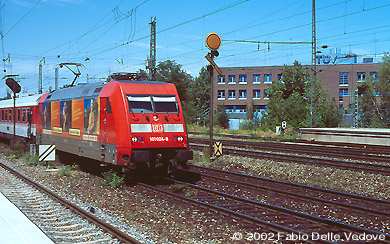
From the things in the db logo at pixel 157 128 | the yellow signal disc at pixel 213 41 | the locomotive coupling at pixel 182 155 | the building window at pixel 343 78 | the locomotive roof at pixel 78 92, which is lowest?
the locomotive coupling at pixel 182 155

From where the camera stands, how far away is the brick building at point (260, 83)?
71.8m

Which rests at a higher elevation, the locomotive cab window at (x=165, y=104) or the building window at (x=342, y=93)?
the building window at (x=342, y=93)

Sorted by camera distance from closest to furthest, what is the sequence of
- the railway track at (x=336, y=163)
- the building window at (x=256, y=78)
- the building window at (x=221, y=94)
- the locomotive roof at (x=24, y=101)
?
the railway track at (x=336, y=163) < the locomotive roof at (x=24, y=101) < the building window at (x=256, y=78) < the building window at (x=221, y=94)

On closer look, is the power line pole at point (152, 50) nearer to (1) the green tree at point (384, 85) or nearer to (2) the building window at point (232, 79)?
(1) the green tree at point (384, 85)

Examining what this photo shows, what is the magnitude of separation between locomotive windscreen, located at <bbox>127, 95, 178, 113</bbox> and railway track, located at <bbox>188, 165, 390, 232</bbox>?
279 cm

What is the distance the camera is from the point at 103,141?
13.7m

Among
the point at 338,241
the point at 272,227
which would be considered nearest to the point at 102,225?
the point at 272,227

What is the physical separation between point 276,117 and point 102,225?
4186 centimetres

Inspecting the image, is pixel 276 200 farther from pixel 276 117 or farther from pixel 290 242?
pixel 276 117

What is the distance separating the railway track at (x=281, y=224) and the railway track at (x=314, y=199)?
82 centimetres

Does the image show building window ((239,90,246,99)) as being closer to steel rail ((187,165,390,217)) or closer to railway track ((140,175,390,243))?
steel rail ((187,165,390,217))

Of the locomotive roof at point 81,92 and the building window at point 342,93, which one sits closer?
the locomotive roof at point 81,92

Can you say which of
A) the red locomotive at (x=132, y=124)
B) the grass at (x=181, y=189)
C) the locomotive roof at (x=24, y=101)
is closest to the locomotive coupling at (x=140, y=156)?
the red locomotive at (x=132, y=124)

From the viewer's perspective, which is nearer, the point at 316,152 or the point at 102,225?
the point at 102,225
